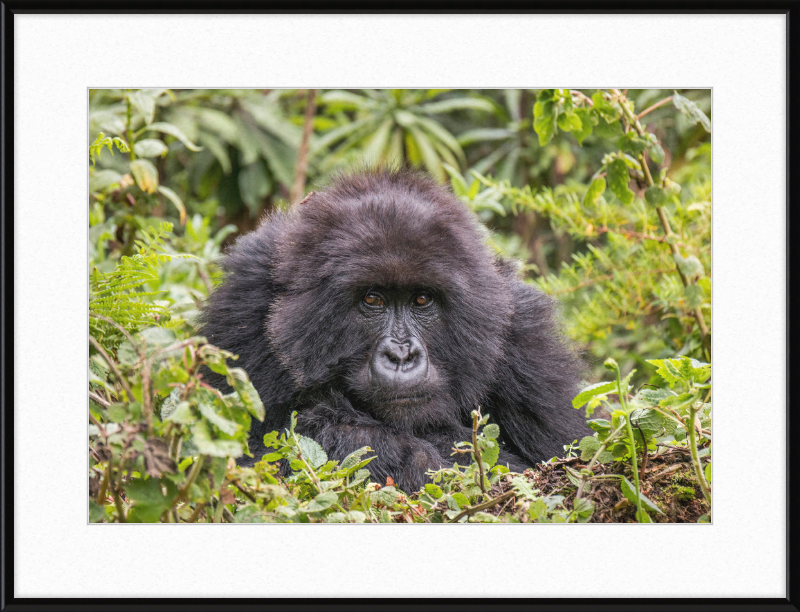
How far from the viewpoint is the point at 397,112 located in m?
6.76

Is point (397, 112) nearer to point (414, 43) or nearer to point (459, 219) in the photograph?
point (459, 219)

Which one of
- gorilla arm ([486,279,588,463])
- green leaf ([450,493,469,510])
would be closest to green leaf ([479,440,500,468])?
green leaf ([450,493,469,510])

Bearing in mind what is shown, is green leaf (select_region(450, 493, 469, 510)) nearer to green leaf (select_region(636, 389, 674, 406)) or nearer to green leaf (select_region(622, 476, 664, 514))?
green leaf (select_region(622, 476, 664, 514))

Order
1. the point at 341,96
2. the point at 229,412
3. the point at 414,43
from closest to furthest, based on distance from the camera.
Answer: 1. the point at 229,412
2. the point at 414,43
3. the point at 341,96

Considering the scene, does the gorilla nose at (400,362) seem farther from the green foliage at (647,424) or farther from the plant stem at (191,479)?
the plant stem at (191,479)

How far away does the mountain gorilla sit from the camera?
3.54 meters

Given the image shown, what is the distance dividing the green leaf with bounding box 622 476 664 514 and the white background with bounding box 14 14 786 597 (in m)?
0.08

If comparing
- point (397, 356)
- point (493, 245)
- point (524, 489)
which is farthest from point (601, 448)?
point (493, 245)

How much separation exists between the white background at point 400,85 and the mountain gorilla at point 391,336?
32.1 inches

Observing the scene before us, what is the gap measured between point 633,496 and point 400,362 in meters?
1.25

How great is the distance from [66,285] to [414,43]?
4.91 feet

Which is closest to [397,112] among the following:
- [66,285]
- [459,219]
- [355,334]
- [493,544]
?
[459,219]

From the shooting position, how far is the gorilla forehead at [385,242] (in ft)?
11.5

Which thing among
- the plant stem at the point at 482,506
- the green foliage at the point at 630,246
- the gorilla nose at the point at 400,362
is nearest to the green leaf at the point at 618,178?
the green foliage at the point at 630,246
